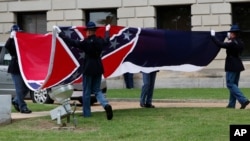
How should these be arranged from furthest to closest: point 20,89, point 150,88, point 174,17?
point 174,17, point 150,88, point 20,89

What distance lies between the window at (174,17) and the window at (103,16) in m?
2.04

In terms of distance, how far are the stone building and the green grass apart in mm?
10313

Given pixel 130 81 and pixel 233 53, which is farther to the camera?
pixel 130 81

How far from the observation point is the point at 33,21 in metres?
26.5

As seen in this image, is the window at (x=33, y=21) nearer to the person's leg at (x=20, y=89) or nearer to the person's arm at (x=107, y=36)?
the person's leg at (x=20, y=89)

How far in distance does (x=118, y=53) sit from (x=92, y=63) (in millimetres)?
1576

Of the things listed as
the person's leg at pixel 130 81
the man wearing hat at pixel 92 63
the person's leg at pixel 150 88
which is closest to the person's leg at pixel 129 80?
the person's leg at pixel 130 81

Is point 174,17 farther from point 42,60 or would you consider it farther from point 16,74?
point 42,60

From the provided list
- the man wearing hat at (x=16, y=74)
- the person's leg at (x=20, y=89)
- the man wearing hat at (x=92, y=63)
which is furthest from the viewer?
the person's leg at (x=20, y=89)

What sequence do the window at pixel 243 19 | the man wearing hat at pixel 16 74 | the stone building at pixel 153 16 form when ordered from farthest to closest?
1. the window at pixel 243 19
2. the stone building at pixel 153 16
3. the man wearing hat at pixel 16 74

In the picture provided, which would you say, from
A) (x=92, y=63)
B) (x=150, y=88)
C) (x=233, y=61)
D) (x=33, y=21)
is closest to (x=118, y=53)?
(x=150, y=88)

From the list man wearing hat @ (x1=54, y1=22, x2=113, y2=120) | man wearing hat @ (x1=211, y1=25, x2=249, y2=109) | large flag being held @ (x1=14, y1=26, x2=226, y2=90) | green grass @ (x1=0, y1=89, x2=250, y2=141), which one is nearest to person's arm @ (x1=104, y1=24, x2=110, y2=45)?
man wearing hat @ (x1=54, y1=22, x2=113, y2=120)

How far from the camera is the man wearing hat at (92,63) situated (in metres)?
11.1

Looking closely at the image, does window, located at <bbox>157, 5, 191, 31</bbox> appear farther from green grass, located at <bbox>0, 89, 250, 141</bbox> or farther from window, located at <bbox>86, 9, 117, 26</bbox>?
green grass, located at <bbox>0, 89, 250, 141</bbox>
